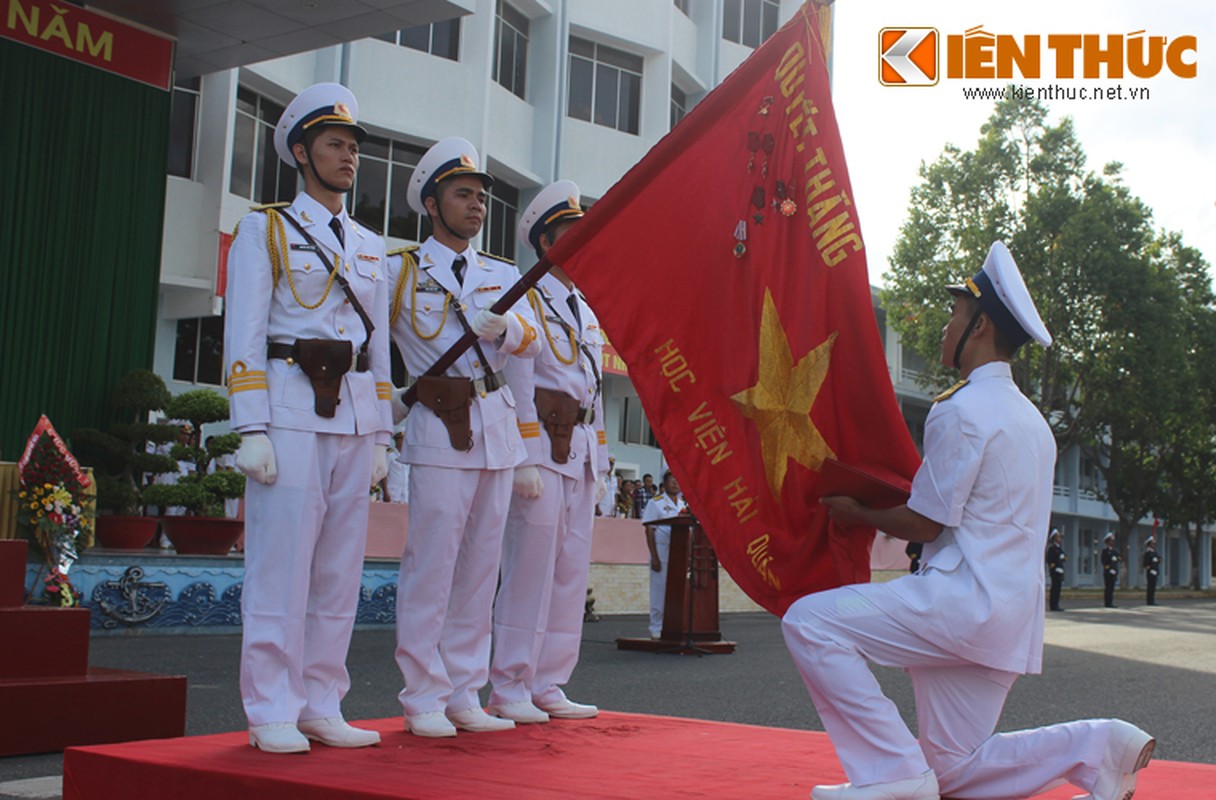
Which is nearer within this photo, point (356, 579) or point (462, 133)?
point (356, 579)

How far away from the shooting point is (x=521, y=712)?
5.46 m

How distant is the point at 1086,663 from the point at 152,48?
12.4 m

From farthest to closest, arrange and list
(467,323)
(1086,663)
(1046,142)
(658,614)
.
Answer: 1. (1046,142)
2. (658,614)
3. (1086,663)
4. (467,323)

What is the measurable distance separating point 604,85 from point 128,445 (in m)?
15.5

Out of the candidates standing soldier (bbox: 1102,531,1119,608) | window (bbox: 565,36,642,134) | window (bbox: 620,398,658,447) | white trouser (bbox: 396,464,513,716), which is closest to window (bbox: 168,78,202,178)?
window (bbox: 565,36,642,134)

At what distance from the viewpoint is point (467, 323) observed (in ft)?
17.8

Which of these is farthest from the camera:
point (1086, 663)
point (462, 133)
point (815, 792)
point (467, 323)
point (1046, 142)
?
point (1046, 142)

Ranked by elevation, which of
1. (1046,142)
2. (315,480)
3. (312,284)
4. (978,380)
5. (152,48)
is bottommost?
(315,480)

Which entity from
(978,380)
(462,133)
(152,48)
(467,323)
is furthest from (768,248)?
(462,133)

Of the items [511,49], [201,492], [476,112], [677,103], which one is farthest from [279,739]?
[677,103]

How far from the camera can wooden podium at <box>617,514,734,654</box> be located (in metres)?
12.8

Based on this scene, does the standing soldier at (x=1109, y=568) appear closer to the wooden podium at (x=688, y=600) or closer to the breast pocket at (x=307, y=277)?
the wooden podium at (x=688, y=600)

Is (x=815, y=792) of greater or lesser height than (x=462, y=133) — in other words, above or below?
below

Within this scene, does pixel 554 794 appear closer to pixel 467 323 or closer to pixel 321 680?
pixel 321 680
